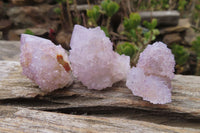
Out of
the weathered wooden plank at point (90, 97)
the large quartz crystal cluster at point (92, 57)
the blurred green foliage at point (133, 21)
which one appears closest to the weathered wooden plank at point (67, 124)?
the weathered wooden plank at point (90, 97)

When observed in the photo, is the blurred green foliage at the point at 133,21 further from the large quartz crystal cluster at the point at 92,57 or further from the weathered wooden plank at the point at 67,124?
the weathered wooden plank at the point at 67,124

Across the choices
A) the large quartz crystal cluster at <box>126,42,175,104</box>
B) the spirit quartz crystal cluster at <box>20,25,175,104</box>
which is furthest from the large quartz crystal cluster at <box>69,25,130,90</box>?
A: the large quartz crystal cluster at <box>126,42,175,104</box>

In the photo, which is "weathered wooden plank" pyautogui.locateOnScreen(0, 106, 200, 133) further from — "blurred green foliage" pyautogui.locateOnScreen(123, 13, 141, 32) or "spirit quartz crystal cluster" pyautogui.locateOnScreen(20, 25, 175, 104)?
"blurred green foliage" pyautogui.locateOnScreen(123, 13, 141, 32)

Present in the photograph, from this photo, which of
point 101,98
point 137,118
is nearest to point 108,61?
point 101,98

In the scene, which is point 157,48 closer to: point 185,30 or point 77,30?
point 77,30

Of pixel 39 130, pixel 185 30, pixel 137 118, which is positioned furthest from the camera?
pixel 185 30

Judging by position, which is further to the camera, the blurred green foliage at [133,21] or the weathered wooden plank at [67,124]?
the blurred green foliage at [133,21]

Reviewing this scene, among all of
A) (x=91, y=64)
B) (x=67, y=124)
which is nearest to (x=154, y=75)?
(x=91, y=64)

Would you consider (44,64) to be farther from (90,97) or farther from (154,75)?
(154,75)
